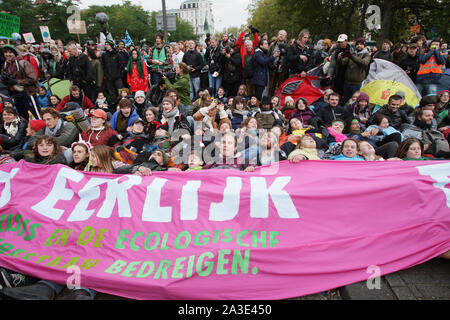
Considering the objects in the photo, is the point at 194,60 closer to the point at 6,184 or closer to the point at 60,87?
the point at 60,87

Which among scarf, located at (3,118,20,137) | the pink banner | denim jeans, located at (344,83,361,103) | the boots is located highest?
denim jeans, located at (344,83,361,103)

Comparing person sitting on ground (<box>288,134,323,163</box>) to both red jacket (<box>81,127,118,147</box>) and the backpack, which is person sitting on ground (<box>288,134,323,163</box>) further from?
the backpack

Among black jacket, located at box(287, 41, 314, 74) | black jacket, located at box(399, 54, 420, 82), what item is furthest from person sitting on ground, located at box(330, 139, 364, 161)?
black jacket, located at box(399, 54, 420, 82)

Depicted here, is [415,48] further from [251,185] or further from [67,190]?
[67,190]

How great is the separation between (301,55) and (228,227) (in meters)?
6.77

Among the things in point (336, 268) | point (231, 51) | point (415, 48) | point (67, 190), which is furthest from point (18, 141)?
point (415, 48)

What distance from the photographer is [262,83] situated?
27.9ft

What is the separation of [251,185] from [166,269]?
139 centimetres

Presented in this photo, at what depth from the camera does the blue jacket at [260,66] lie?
829 cm

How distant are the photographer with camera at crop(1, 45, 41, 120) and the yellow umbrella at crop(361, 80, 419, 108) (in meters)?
8.92

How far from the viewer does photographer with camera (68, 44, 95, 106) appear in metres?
8.70

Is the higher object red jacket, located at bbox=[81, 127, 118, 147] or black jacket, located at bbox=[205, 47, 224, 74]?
black jacket, located at bbox=[205, 47, 224, 74]

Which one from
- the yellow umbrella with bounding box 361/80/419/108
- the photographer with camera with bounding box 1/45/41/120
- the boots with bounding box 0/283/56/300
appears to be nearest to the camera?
the boots with bounding box 0/283/56/300
